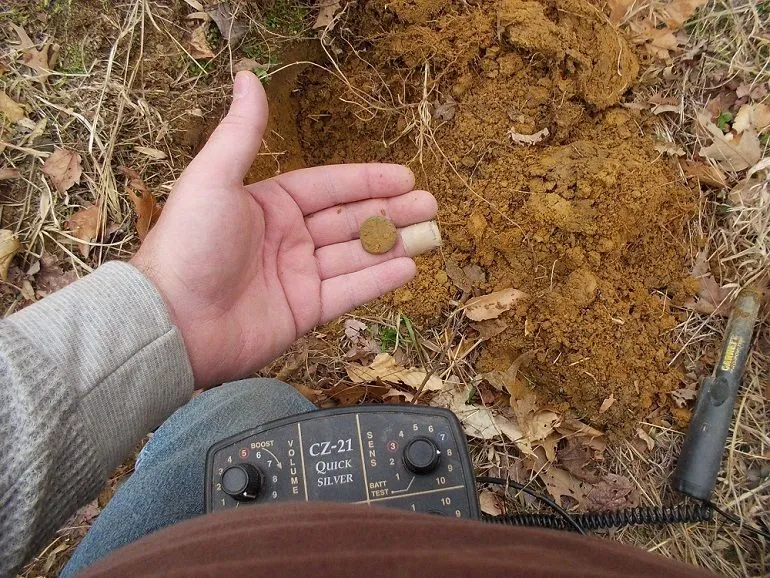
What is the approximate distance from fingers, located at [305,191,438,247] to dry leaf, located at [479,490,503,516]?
1.01 m

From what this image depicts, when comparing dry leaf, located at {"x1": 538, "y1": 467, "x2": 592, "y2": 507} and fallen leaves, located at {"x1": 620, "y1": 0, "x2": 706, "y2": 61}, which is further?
fallen leaves, located at {"x1": 620, "y1": 0, "x2": 706, "y2": 61}

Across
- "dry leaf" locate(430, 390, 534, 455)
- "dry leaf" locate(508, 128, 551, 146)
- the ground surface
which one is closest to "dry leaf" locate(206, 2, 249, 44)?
the ground surface

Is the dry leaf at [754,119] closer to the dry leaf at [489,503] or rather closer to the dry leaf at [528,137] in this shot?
the dry leaf at [528,137]

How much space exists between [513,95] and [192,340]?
141 centimetres

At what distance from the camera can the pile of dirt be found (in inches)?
76.1

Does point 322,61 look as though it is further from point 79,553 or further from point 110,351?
point 79,553

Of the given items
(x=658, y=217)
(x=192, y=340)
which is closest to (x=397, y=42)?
(x=658, y=217)

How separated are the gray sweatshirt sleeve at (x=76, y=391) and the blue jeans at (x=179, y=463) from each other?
0.60 ft

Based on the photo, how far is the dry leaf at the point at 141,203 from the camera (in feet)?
6.42

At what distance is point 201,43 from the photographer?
2010mm

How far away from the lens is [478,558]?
685mm

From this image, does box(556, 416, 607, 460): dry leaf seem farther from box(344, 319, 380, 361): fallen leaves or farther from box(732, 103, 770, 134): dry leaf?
box(732, 103, 770, 134): dry leaf

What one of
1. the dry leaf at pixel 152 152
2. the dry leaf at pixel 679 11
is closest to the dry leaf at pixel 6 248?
the dry leaf at pixel 152 152

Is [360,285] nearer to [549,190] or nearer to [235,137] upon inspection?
[235,137]
